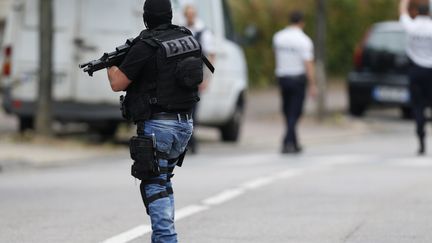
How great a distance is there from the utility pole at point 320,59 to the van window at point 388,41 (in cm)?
109

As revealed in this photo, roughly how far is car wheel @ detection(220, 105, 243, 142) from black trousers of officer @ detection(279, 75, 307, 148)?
6.98ft

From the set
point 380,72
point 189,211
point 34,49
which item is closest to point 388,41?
point 380,72

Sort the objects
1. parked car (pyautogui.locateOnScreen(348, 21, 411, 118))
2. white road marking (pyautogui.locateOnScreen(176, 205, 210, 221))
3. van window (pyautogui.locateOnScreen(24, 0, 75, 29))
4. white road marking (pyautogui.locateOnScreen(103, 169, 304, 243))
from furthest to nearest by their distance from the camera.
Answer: parked car (pyautogui.locateOnScreen(348, 21, 411, 118)) < van window (pyautogui.locateOnScreen(24, 0, 75, 29)) < white road marking (pyautogui.locateOnScreen(176, 205, 210, 221)) < white road marking (pyautogui.locateOnScreen(103, 169, 304, 243))

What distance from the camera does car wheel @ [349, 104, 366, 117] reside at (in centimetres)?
2361

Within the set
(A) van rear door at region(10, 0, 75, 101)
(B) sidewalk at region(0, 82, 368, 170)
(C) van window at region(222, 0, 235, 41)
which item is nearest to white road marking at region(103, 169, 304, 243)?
(B) sidewalk at region(0, 82, 368, 170)

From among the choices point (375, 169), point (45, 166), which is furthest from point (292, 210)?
point (45, 166)

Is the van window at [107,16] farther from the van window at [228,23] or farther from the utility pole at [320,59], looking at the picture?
the utility pole at [320,59]

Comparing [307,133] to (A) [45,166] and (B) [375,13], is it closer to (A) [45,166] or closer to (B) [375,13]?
(A) [45,166]

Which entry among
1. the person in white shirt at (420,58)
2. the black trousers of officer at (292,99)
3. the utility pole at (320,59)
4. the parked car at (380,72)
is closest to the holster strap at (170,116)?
the person in white shirt at (420,58)

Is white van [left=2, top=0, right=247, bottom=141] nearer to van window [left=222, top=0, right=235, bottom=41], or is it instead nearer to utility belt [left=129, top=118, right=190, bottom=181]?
van window [left=222, top=0, right=235, bottom=41]

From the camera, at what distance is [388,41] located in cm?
2339

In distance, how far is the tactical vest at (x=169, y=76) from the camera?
7.30 m

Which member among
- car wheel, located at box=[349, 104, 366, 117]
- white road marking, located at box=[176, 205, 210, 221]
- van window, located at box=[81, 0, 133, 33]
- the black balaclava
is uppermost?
the black balaclava

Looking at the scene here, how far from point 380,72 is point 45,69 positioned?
8.29m
